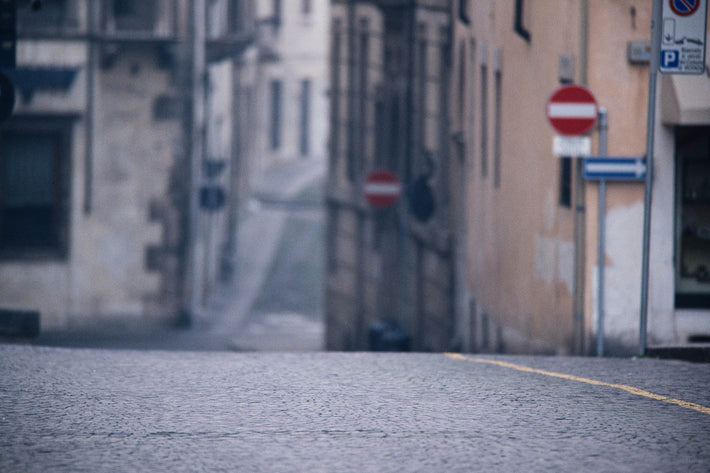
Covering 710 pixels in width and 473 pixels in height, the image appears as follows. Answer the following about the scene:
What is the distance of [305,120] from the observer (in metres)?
54.2

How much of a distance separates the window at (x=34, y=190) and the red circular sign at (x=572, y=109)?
543 inches

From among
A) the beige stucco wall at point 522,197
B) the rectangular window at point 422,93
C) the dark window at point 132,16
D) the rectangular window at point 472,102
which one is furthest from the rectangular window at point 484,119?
the dark window at point 132,16

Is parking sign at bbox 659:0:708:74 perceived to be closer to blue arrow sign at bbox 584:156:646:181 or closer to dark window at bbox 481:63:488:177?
blue arrow sign at bbox 584:156:646:181

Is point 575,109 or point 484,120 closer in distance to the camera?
point 575,109

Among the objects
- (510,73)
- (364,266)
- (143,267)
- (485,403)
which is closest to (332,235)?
(364,266)

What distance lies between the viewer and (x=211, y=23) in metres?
28.0

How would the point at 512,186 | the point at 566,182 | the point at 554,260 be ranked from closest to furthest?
the point at 566,182 → the point at 554,260 → the point at 512,186

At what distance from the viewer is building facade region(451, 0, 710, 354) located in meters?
12.6

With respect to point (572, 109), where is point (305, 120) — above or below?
above

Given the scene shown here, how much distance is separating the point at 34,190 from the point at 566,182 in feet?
42.7

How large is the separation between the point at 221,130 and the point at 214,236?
10.4ft

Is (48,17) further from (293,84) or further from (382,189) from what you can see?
(293,84)

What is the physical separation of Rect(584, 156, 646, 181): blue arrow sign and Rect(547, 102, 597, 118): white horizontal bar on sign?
46cm

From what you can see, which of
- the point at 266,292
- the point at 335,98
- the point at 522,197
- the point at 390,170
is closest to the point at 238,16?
the point at 335,98
